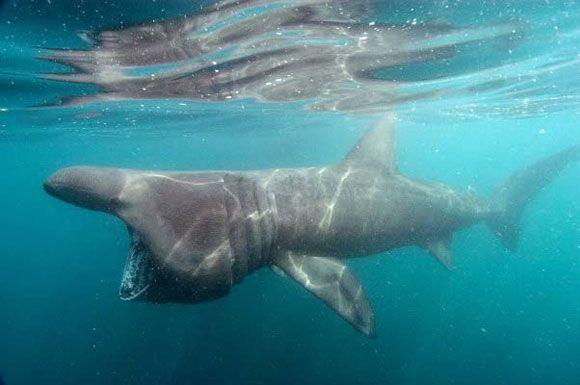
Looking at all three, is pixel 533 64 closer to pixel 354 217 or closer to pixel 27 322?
pixel 354 217

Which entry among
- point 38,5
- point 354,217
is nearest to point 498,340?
point 354,217

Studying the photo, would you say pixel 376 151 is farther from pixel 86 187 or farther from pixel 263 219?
pixel 86 187

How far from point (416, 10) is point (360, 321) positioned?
20.6ft

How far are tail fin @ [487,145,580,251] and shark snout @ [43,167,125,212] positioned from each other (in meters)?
12.3

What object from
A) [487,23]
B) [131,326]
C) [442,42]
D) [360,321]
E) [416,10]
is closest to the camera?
[360,321]

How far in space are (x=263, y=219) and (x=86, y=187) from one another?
97.6 inches

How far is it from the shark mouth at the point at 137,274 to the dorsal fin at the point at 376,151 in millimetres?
4965

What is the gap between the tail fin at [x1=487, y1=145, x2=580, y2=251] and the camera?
14.1m

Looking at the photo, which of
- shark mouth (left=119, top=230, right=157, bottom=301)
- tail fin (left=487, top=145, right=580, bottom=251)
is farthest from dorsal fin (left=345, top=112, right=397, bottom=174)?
tail fin (left=487, top=145, right=580, bottom=251)

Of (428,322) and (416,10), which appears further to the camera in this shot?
(428,322)

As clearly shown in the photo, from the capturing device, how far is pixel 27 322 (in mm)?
31344

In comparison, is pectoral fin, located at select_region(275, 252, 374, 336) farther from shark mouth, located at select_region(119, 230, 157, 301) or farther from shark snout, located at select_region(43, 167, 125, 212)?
shark snout, located at select_region(43, 167, 125, 212)

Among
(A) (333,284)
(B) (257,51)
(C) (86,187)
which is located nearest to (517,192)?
(B) (257,51)

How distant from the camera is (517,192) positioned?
14.7 meters
